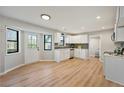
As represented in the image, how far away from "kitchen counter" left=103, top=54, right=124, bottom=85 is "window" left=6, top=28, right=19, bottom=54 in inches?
159

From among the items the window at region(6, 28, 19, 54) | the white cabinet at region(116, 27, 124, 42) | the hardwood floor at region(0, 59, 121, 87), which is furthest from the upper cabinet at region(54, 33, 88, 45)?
the white cabinet at region(116, 27, 124, 42)

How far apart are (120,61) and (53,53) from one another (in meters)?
4.92

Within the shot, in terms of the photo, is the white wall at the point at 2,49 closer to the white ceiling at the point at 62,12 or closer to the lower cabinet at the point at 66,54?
the white ceiling at the point at 62,12

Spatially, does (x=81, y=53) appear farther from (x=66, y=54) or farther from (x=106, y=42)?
(x=106, y=42)

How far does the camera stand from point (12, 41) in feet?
17.9

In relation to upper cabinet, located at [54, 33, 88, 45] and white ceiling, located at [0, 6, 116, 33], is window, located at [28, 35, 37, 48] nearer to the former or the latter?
upper cabinet, located at [54, 33, 88, 45]

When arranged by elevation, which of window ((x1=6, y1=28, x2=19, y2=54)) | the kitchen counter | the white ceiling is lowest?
the kitchen counter

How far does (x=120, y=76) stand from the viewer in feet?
11.1

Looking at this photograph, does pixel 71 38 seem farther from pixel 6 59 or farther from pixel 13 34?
pixel 6 59

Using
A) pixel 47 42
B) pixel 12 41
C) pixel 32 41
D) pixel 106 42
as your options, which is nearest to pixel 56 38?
pixel 47 42

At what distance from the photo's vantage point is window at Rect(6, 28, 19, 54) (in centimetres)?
515
